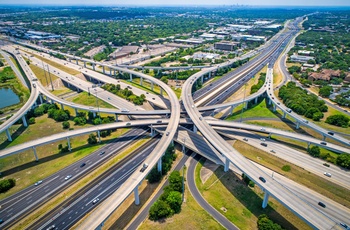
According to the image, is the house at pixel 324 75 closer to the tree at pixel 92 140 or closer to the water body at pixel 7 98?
the tree at pixel 92 140

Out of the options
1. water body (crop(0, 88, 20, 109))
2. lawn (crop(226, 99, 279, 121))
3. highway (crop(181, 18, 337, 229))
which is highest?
highway (crop(181, 18, 337, 229))

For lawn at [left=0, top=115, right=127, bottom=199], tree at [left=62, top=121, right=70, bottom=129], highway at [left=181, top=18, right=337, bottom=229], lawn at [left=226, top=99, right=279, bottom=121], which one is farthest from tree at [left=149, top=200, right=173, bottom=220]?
lawn at [left=226, top=99, right=279, bottom=121]

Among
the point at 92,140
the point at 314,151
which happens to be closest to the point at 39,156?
the point at 92,140

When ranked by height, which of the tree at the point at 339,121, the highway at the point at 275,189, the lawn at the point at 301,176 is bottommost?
the lawn at the point at 301,176

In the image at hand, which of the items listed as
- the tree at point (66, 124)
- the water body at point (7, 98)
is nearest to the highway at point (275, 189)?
the tree at point (66, 124)

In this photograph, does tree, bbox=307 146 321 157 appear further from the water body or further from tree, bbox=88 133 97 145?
the water body

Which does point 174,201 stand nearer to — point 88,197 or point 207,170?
point 207,170
